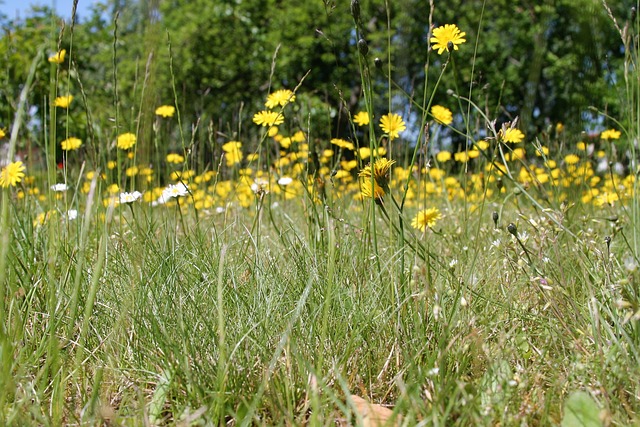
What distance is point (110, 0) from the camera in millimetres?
951

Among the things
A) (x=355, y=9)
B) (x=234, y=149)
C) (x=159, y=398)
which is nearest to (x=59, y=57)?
(x=355, y=9)

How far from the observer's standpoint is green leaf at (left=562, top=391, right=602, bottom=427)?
2.74ft

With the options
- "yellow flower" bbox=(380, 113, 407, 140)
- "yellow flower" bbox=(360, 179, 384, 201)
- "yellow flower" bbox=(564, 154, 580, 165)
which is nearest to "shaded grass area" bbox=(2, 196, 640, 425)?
"yellow flower" bbox=(360, 179, 384, 201)

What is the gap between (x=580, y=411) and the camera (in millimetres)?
846

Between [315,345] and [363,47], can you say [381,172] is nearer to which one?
[363,47]

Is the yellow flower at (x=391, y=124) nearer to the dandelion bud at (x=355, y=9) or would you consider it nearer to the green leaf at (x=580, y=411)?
the dandelion bud at (x=355, y=9)

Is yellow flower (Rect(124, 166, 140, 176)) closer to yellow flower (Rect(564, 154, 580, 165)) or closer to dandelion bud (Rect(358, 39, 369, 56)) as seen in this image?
dandelion bud (Rect(358, 39, 369, 56))

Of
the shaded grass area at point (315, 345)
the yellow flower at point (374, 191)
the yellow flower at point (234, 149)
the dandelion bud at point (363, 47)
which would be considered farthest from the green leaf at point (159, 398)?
the yellow flower at point (234, 149)

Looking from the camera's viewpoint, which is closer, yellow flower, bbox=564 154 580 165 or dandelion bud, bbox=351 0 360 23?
dandelion bud, bbox=351 0 360 23

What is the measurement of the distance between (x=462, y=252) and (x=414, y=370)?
0.71 metres

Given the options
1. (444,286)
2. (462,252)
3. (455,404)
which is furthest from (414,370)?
(462,252)

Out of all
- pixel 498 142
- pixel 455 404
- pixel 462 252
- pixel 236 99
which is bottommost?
pixel 236 99

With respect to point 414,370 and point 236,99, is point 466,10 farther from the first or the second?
point 414,370

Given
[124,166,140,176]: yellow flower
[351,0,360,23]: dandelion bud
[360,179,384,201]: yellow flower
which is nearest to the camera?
[351,0,360,23]: dandelion bud
